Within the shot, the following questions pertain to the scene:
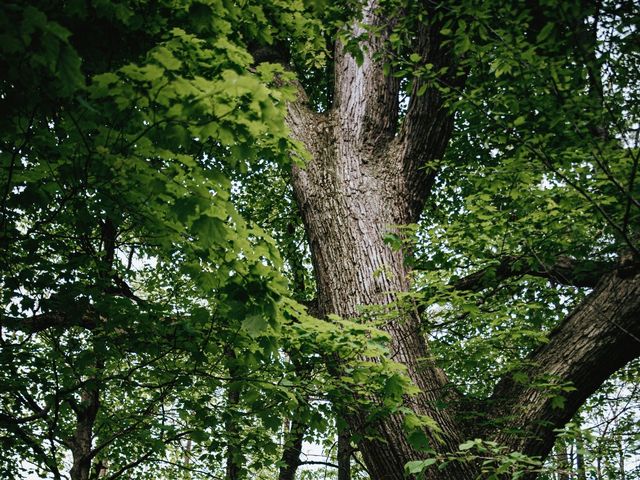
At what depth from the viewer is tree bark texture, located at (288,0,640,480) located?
3369 millimetres

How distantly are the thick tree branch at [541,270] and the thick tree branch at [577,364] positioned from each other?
209 mm

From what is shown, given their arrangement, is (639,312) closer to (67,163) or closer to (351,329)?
(351,329)

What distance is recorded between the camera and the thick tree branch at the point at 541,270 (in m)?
3.52

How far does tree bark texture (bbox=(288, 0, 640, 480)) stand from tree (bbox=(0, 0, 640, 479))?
2 cm

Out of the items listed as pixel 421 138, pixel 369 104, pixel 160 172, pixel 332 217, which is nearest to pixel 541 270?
pixel 421 138

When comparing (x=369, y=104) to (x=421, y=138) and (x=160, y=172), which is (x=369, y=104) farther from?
(x=160, y=172)

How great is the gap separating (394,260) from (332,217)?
0.74 meters

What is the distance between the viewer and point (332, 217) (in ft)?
14.5

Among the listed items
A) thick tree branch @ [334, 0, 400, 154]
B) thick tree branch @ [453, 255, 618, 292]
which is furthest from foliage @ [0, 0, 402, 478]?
thick tree branch @ [334, 0, 400, 154]

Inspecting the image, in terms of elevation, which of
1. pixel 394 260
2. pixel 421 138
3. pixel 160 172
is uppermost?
pixel 421 138

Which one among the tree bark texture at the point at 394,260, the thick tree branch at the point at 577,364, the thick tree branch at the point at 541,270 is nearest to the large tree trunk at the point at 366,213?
the tree bark texture at the point at 394,260

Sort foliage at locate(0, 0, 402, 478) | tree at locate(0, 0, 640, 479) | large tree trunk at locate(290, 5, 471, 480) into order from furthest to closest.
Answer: large tree trunk at locate(290, 5, 471, 480)
tree at locate(0, 0, 640, 479)
foliage at locate(0, 0, 402, 478)

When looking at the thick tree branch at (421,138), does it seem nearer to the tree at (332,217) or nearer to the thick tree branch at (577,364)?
the tree at (332,217)

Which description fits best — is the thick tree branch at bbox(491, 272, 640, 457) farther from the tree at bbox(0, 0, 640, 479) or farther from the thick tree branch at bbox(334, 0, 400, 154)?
the thick tree branch at bbox(334, 0, 400, 154)
